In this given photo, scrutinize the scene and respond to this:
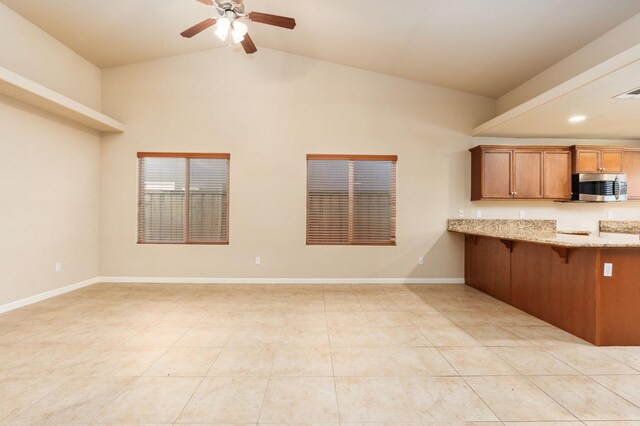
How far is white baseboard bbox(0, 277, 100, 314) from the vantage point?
3.70 metres

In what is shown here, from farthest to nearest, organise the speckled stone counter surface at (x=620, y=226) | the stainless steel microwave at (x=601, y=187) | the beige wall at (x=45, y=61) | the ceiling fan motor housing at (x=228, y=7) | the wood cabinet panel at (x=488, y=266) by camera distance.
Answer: the speckled stone counter surface at (x=620, y=226) < the stainless steel microwave at (x=601, y=187) < the wood cabinet panel at (x=488, y=266) < the beige wall at (x=45, y=61) < the ceiling fan motor housing at (x=228, y=7)

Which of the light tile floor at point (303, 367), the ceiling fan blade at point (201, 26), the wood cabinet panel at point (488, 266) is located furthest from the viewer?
the wood cabinet panel at point (488, 266)

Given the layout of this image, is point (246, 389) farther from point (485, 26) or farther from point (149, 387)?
point (485, 26)

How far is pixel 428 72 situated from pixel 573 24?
1.93 meters

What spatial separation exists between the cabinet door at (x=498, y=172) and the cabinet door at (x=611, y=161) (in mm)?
1568

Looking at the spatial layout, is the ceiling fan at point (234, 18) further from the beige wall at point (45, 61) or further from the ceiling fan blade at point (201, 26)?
the beige wall at point (45, 61)

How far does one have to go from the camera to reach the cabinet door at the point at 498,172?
4895mm

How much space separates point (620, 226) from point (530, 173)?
79.0 inches

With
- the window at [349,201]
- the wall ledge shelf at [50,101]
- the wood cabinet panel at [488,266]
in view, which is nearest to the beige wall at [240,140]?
the window at [349,201]

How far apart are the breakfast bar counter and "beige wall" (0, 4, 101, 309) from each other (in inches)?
246

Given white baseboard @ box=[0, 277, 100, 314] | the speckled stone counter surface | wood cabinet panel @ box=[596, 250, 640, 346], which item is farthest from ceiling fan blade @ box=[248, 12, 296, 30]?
the speckled stone counter surface

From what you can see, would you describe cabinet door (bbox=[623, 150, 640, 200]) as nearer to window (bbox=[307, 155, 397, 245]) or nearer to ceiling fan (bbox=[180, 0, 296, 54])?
window (bbox=[307, 155, 397, 245])

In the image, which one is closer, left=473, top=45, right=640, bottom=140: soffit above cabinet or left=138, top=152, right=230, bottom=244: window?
left=473, top=45, right=640, bottom=140: soffit above cabinet

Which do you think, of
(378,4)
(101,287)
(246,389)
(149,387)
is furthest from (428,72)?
(101,287)
